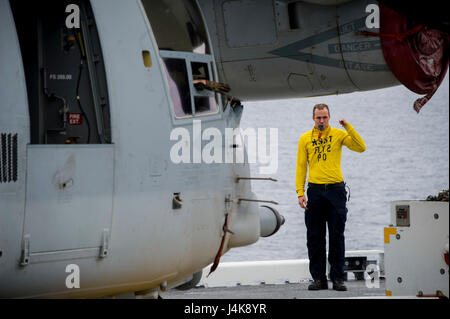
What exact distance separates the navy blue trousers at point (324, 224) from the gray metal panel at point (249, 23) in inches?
105

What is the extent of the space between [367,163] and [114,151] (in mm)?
66364

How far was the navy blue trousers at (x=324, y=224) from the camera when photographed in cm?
683

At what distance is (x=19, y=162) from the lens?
428cm

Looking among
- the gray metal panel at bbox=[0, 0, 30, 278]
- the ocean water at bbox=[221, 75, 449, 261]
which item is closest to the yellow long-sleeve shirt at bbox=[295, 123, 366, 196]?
the gray metal panel at bbox=[0, 0, 30, 278]

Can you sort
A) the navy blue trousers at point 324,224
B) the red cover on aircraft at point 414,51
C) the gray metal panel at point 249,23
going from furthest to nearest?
the gray metal panel at point 249,23 < the red cover on aircraft at point 414,51 < the navy blue trousers at point 324,224

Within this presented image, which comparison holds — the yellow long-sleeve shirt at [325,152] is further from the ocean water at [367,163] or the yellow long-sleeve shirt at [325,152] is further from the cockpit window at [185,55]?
the ocean water at [367,163]

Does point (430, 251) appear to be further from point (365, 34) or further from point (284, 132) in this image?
point (284, 132)

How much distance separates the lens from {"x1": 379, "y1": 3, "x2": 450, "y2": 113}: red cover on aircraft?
8.38m

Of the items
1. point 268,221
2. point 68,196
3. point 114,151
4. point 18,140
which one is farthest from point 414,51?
point 18,140

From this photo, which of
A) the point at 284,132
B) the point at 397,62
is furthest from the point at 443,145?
the point at 397,62

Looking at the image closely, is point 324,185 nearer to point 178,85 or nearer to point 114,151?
point 178,85

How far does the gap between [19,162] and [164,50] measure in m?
1.42

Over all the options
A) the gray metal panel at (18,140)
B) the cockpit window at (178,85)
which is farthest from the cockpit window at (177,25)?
the gray metal panel at (18,140)

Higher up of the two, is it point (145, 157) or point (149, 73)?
point (149, 73)
